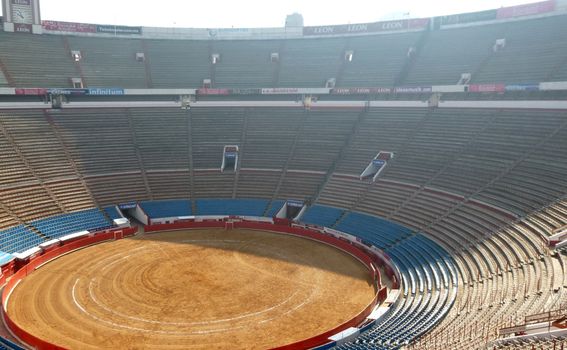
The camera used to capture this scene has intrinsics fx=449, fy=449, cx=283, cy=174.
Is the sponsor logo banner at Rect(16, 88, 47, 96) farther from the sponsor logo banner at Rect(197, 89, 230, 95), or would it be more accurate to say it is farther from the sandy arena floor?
the sandy arena floor

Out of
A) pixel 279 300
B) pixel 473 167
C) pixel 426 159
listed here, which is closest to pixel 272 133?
pixel 426 159

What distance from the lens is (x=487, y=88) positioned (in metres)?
46.2

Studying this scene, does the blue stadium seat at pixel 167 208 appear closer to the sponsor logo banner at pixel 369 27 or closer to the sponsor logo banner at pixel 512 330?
Result: the sponsor logo banner at pixel 369 27

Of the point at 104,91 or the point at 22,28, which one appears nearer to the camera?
the point at 104,91

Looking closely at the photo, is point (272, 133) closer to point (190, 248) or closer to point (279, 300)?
point (190, 248)

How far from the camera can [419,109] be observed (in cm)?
5150

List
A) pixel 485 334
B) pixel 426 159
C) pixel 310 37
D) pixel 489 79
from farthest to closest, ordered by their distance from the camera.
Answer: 1. pixel 310 37
2. pixel 489 79
3. pixel 426 159
4. pixel 485 334

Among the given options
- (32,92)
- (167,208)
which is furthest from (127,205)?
(32,92)

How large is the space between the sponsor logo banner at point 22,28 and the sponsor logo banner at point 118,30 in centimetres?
801

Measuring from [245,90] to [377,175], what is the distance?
69.3 ft

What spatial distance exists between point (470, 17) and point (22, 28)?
5557 cm

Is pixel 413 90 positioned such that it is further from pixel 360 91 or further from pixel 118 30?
pixel 118 30

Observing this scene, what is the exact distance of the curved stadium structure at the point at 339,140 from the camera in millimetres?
29922

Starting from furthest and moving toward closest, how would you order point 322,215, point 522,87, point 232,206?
point 232,206 < point 522,87 < point 322,215
